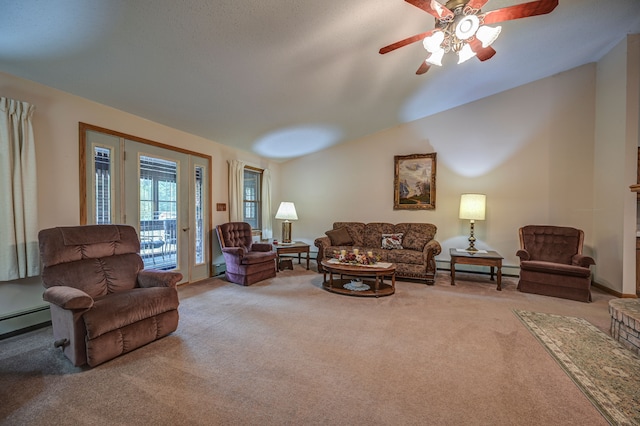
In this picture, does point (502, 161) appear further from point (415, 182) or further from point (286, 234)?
point (286, 234)

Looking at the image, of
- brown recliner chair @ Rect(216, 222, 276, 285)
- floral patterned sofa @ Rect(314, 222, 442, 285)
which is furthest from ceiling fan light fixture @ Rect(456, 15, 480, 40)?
brown recliner chair @ Rect(216, 222, 276, 285)

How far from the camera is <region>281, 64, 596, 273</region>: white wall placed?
4438mm

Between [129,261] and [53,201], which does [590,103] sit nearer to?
[129,261]

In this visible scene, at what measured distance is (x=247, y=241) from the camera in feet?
16.3

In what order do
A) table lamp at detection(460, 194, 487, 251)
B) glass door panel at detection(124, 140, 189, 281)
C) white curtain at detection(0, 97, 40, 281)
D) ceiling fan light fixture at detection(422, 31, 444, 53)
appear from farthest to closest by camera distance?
table lamp at detection(460, 194, 487, 251) < glass door panel at detection(124, 140, 189, 281) < white curtain at detection(0, 97, 40, 281) < ceiling fan light fixture at detection(422, 31, 444, 53)

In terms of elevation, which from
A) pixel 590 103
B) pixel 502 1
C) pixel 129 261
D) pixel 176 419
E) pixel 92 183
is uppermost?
pixel 502 1

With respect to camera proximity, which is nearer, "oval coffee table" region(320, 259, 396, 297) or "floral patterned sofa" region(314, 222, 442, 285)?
"oval coffee table" region(320, 259, 396, 297)

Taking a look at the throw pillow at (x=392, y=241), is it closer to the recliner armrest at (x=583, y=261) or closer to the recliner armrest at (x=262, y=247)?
the recliner armrest at (x=262, y=247)

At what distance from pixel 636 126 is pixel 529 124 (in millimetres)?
1300

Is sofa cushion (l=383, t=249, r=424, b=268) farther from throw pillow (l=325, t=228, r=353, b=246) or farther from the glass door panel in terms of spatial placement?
the glass door panel

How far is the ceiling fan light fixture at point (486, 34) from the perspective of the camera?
2.06 m

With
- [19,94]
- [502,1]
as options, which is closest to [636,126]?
[502,1]

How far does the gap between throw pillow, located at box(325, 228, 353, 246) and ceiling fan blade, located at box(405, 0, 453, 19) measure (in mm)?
3901

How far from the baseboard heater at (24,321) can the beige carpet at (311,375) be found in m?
0.13
